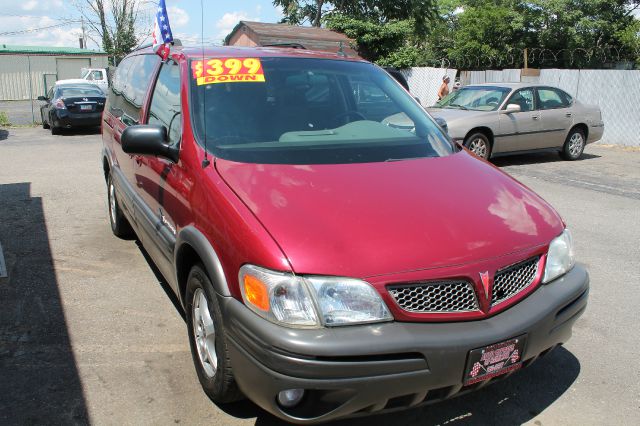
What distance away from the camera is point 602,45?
35.0m

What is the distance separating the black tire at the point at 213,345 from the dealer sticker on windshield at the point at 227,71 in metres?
1.27

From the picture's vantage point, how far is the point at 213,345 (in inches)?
114

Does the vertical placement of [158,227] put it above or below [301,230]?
below

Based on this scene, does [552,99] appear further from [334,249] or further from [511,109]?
[334,249]

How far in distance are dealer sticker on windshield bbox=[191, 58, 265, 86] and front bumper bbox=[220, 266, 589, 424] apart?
1633 millimetres

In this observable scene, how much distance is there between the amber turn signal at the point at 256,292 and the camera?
7.82 feet

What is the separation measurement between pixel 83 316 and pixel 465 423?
8.95 feet

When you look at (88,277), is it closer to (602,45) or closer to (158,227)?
(158,227)

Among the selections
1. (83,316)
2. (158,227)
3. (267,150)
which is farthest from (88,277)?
(267,150)

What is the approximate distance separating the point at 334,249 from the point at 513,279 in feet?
2.82

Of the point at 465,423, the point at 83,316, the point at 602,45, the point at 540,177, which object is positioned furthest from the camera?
the point at 602,45

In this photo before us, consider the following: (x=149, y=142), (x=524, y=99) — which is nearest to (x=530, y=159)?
(x=524, y=99)

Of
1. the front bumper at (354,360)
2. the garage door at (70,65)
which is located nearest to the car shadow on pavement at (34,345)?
the front bumper at (354,360)

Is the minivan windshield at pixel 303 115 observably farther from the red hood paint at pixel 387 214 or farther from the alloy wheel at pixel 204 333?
the alloy wheel at pixel 204 333
